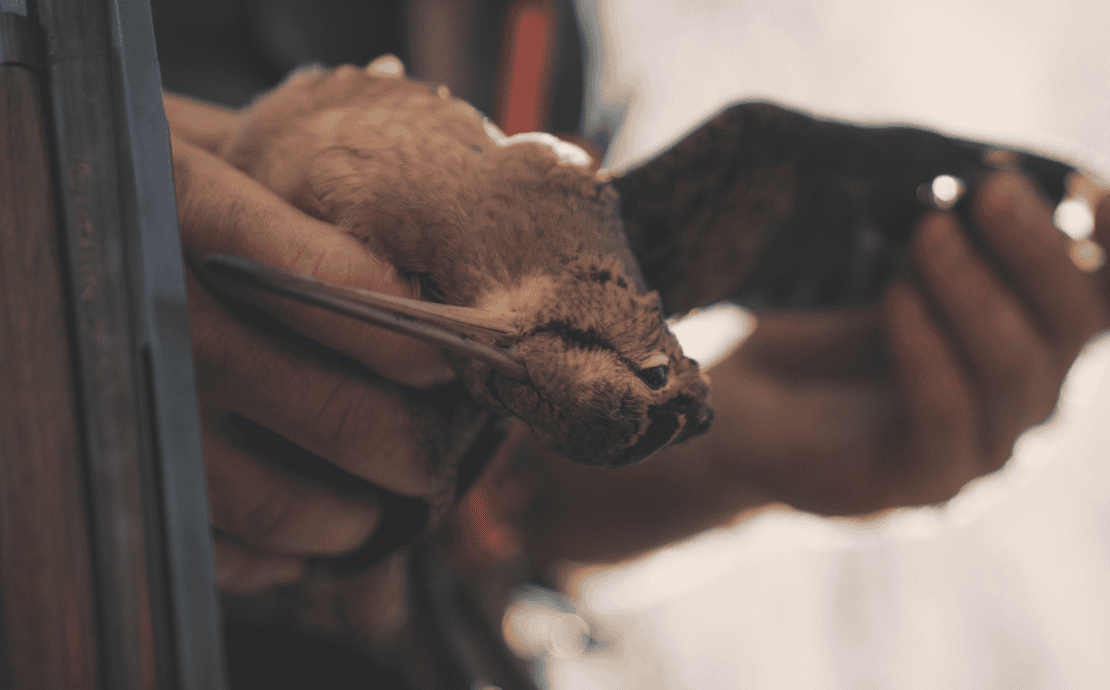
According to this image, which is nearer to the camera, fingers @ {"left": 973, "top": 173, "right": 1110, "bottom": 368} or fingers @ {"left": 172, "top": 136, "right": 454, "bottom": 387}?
fingers @ {"left": 172, "top": 136, "right": 454, "bottom": 387}

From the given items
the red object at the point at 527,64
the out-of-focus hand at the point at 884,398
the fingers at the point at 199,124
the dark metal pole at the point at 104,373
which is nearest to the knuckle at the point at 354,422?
the dark metal pole at the point at 104,373

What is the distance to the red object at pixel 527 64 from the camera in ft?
2.86

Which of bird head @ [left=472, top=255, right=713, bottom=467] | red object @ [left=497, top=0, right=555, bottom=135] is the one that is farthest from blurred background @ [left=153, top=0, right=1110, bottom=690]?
bird head @ [left=472, top=255, right=713, bottom=467]

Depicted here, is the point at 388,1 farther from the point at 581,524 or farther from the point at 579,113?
the point at 581,524

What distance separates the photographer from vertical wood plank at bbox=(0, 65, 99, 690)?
8.1 inches

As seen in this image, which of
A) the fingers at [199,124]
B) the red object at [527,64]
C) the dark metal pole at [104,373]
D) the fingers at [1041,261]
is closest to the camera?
the dark metal pole at [104,373]

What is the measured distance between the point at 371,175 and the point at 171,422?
0.16m

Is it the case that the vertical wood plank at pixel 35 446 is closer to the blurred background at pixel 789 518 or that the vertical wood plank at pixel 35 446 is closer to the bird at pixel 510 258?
the bird at pixel 510 258

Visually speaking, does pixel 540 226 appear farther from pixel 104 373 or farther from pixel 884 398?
pixel 884 398

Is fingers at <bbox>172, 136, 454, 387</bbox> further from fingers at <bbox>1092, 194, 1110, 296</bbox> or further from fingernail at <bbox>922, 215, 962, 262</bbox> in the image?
fingers at <bbox>1092, 194, 1110, 296</bbox>

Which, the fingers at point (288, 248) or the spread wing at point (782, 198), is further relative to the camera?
the spread wing at point (782, 198)

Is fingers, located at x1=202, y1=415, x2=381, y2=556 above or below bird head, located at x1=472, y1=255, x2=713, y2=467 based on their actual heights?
below

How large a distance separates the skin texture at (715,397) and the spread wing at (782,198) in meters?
0.07

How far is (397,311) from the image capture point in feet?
0.93
